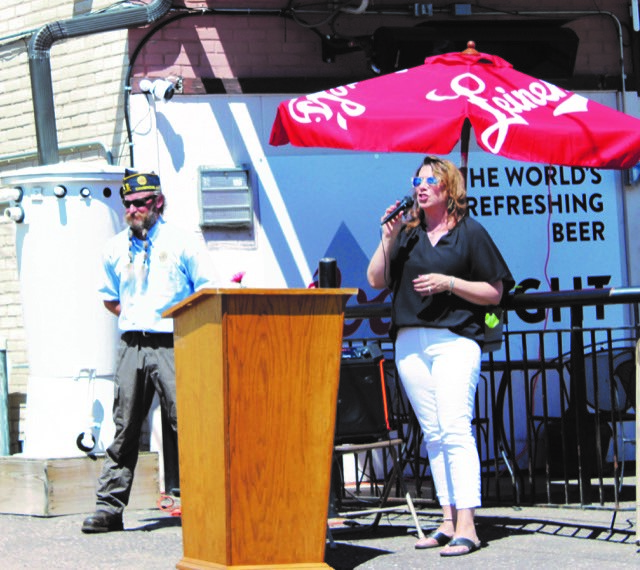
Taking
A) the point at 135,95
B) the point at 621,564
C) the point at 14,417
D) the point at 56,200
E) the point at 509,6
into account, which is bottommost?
the point at 621,564

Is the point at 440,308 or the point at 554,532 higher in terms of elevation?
the point at 440,308

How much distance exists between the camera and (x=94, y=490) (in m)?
7.82

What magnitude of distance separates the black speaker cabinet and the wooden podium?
1.32 m

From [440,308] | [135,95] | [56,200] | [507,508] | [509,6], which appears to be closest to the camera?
[440,308]

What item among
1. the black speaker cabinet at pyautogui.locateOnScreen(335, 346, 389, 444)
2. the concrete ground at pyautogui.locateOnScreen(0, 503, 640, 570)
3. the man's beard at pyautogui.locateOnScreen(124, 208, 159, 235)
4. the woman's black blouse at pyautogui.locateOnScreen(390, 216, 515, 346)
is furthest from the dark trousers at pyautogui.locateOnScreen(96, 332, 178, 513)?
the woman's black blouse at pyautogui.locateOnScreen(390, 216, 515, 346)

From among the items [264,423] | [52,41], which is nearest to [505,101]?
[264,423]

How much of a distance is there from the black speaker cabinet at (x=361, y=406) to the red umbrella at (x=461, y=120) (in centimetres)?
133

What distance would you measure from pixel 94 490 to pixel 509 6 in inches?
195

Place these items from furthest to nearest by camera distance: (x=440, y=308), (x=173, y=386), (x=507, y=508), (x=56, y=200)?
(x=56, y=200), (x=507, y=508), (x=173, y=386), (x=440, y=308)

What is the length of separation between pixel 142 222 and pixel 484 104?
2066mm

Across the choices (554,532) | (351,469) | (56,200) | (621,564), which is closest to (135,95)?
(56,200)

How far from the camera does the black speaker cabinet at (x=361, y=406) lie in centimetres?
666

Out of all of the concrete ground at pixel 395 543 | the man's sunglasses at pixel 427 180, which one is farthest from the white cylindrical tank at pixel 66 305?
the man's sunglasses at pixel 427 180

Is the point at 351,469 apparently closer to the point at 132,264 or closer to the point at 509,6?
the point at 132,264
